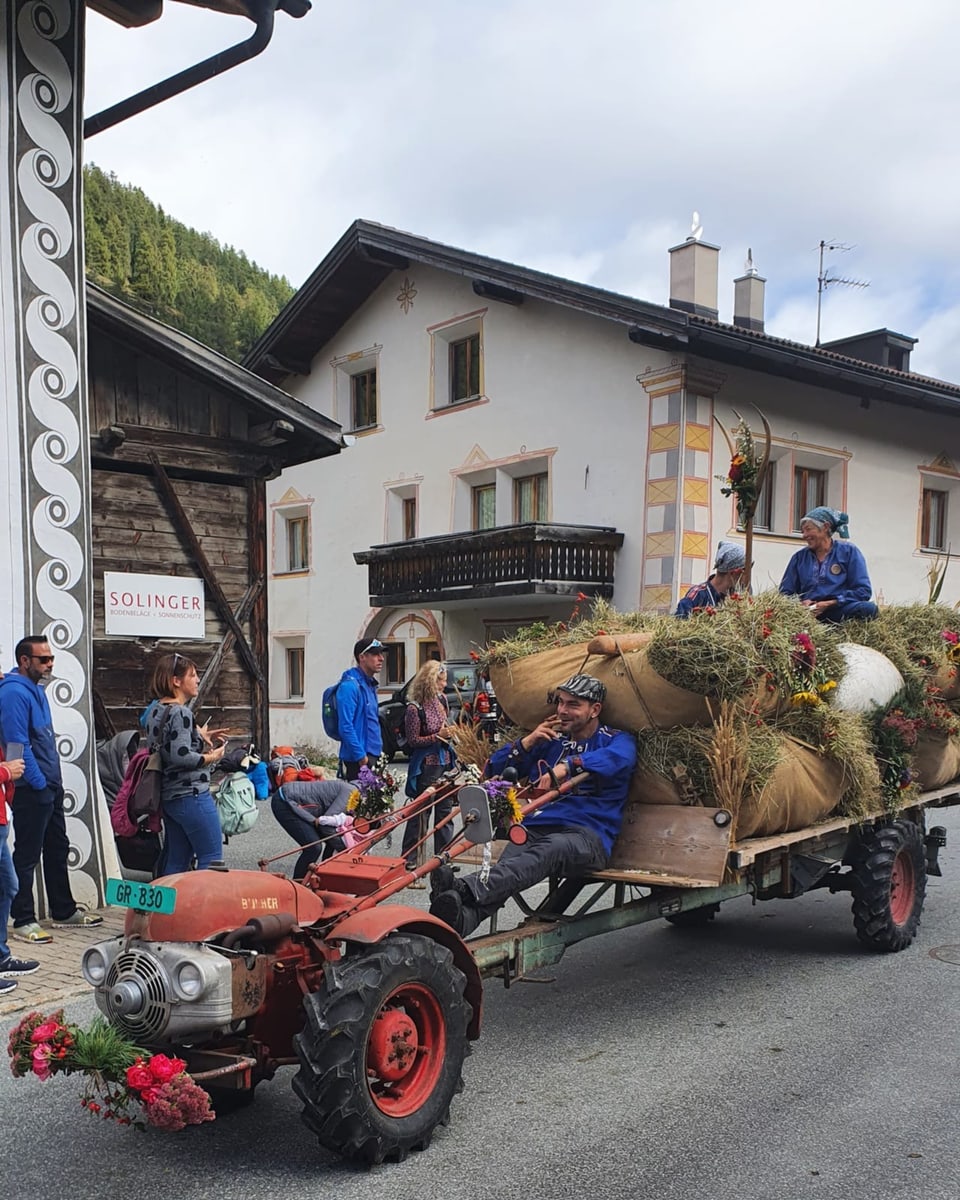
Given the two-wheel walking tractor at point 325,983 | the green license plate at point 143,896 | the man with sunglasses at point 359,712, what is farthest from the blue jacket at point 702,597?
the green license plate at point 143,896

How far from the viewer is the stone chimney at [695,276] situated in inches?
893

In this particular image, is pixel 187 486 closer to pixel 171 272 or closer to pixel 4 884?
pixel 4 884

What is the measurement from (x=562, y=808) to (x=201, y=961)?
2197mm

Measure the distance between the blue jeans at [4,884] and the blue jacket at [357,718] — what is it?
285 cm

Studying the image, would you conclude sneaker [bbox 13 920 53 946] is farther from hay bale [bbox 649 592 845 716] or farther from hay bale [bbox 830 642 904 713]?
hay bale [bbox 830 642 904 713]

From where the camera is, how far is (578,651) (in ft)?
19.6

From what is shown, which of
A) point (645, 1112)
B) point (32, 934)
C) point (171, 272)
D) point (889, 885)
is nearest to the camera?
point (645, 1112)

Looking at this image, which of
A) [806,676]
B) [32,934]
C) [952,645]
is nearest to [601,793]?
[806,676]

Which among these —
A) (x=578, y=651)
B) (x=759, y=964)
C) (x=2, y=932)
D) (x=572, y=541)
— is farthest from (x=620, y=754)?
(x=572, y=541)

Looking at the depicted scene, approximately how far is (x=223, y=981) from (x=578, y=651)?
2947 millimetres

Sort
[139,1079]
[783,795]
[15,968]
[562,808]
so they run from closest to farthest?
[139,1079] → [562,808] → [783,795] → [15,968]

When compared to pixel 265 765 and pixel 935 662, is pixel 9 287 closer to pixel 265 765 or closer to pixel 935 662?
pixel 265 765

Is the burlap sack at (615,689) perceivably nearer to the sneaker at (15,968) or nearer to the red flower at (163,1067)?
the red flower at (163,1067)

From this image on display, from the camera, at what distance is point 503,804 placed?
15.7 ft
